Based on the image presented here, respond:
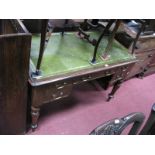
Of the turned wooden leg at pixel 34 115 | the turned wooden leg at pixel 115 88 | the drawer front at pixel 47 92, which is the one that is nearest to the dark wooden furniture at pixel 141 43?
the turned wooden leg at pixel 115 88

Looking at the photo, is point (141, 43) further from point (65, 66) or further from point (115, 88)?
point (65, 66)

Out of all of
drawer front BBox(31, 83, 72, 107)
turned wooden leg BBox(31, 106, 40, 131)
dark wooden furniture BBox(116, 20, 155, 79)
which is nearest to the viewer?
drawer front BBox(31, 83, 72, 107)

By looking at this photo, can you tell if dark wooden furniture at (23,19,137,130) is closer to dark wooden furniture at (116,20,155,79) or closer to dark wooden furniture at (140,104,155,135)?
dark wooden furniture at (116,20,155,79)

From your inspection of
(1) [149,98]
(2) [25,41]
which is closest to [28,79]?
(2) [25,41]

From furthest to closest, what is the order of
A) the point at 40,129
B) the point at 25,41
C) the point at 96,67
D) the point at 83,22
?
the point at 83,22
the point at 40,129
the point at 96,67
the point at 25,41

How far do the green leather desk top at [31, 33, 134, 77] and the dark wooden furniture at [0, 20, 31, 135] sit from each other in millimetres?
187

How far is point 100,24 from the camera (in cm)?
201

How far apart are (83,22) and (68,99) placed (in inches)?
29.9

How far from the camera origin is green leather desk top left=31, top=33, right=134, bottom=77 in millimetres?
1429

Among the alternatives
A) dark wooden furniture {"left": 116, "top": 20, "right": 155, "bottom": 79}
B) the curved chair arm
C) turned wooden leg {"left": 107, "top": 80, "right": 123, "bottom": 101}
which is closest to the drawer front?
the curved chair arm

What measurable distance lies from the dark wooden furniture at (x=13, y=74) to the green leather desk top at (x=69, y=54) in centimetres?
19

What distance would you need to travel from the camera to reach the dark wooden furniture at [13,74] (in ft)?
3.46

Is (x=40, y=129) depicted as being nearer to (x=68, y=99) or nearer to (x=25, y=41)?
(x=68, y=99)

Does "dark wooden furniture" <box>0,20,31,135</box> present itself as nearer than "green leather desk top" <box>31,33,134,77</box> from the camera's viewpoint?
Yes
